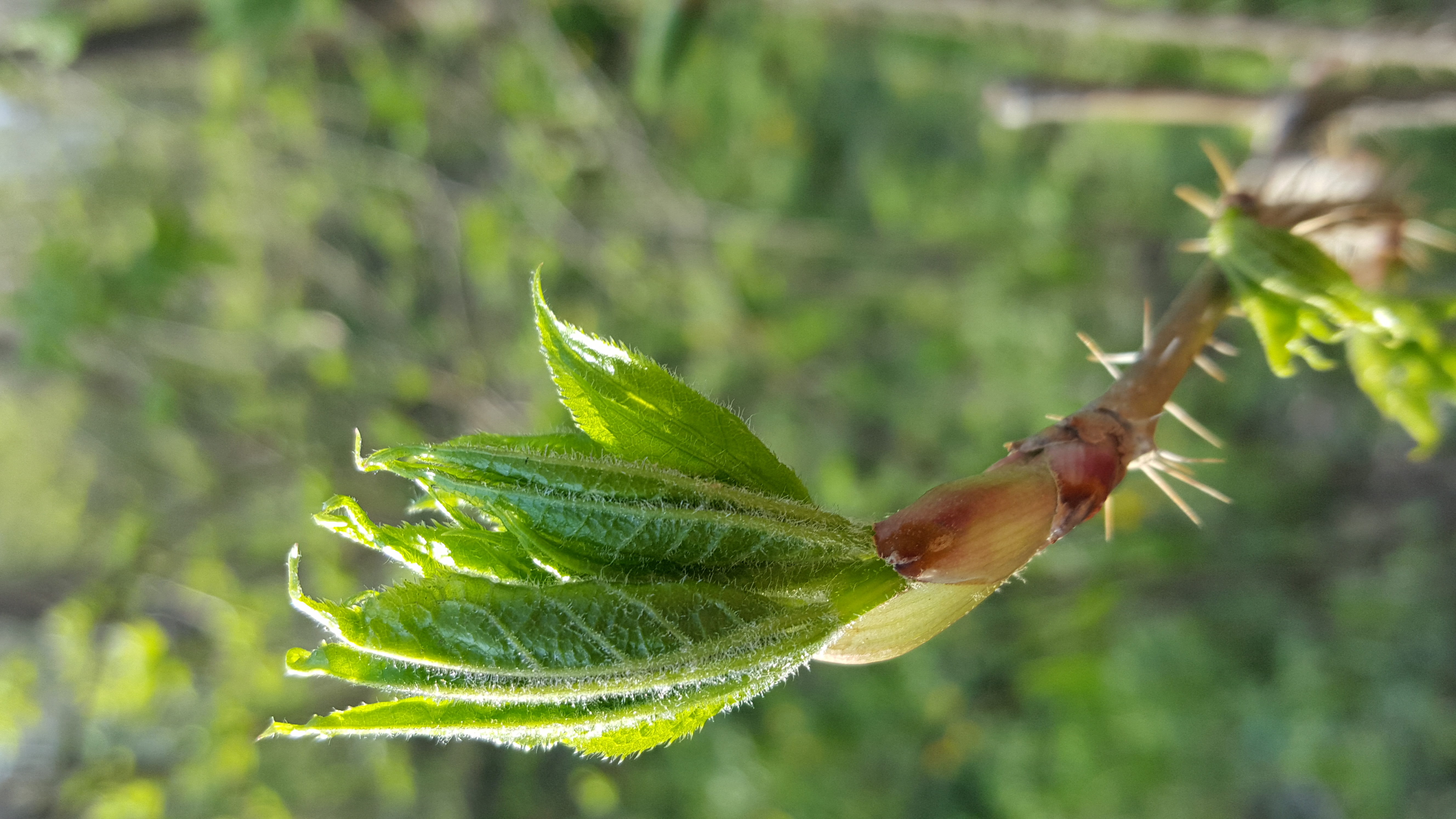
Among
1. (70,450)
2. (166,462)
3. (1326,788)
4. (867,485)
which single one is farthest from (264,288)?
(1326,788)

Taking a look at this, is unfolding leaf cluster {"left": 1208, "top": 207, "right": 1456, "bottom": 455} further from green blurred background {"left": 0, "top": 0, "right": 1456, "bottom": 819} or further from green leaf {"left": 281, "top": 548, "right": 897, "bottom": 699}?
green blurred background {"left": 0, "top": 0, "right": 1456, "bottom": 819}

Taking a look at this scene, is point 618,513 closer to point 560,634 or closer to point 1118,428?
point 560,634

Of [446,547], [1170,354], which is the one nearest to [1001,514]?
[1170,354]

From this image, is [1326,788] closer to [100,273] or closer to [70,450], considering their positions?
[100,273]

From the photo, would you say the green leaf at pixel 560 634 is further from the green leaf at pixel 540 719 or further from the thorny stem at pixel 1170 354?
the thorny stem at pixel 1170 354

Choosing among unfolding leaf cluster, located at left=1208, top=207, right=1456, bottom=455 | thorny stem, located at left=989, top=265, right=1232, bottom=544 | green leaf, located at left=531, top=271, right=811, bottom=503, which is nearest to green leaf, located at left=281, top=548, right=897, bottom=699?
green leaf, located at left=531, top=271, right=811, bottom=503

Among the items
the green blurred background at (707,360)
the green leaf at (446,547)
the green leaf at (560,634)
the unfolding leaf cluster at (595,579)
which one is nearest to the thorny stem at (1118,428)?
the unfolding leaf cluster at (595,579)
